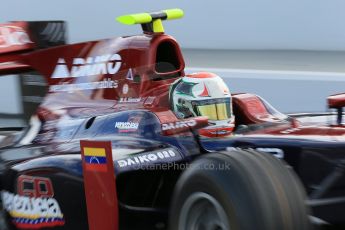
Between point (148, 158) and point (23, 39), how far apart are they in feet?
6.44

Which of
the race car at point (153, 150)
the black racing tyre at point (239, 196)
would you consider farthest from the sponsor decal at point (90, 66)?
the black racing tyre at point (239, 196)

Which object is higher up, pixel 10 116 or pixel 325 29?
pixel 325 29

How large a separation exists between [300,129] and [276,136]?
0.79 ft

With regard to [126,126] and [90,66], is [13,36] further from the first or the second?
[126,126]

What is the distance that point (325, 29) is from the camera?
7359 millimetres

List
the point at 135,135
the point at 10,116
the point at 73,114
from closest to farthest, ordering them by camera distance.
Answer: the point at 135,135
the point at 73,114
the point at 10,116

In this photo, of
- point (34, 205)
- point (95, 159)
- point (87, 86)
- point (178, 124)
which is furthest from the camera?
point (87, 86)

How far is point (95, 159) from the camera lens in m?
3.27

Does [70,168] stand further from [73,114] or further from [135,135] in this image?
[73,114]

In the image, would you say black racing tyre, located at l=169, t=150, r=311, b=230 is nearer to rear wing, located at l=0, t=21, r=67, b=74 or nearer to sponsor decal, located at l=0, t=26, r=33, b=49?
rear wing, located at l=0, t=21, r=67, b=74

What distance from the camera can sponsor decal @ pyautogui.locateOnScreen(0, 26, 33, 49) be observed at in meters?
4.89

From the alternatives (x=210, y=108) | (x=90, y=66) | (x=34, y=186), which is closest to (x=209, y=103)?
(x=210, y=108)

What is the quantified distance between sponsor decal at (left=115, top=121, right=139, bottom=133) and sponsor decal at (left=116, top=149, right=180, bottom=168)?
0.29 metres

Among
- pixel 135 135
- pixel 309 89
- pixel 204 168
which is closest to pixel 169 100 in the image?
pixel 135 135
